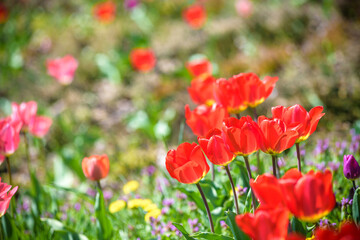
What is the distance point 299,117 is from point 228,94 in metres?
0.37

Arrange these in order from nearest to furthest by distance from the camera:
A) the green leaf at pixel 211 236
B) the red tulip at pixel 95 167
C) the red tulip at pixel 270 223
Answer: the red tulip at pixel 270 223
the green leaf at pixel 211 236
the red tulip at pixel 95 167

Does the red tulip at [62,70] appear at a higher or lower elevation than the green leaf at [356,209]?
lower

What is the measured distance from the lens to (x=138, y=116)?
146 inches

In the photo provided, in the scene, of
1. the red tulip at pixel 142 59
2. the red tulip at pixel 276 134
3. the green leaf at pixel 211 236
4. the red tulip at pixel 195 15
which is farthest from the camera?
the red tulip at pixel 195 15

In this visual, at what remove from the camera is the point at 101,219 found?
1521 mm

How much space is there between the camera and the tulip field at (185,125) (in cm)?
105

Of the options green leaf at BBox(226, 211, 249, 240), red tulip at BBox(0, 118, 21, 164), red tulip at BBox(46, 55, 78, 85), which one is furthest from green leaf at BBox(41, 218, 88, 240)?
red tulip at BBox(46, 55, 78, 85)

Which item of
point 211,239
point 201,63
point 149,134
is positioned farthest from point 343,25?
point 211,239

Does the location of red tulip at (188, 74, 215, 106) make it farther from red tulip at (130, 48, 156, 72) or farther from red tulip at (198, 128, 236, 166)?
red tulip at (130, 48, 156, 72)

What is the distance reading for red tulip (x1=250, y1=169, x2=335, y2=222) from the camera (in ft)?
2.59

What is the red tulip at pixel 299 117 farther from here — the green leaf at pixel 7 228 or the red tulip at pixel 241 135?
the green leaf at pixel 7 228

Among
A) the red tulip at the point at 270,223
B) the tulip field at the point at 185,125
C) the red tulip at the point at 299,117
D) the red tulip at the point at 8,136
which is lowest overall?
the tulip field at the point at 185,125

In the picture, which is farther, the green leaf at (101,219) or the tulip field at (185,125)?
the green leaf at (101,219)

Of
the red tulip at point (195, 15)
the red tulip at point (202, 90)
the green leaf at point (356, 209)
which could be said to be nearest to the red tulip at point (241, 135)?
the green leaf at point (356, 209)
